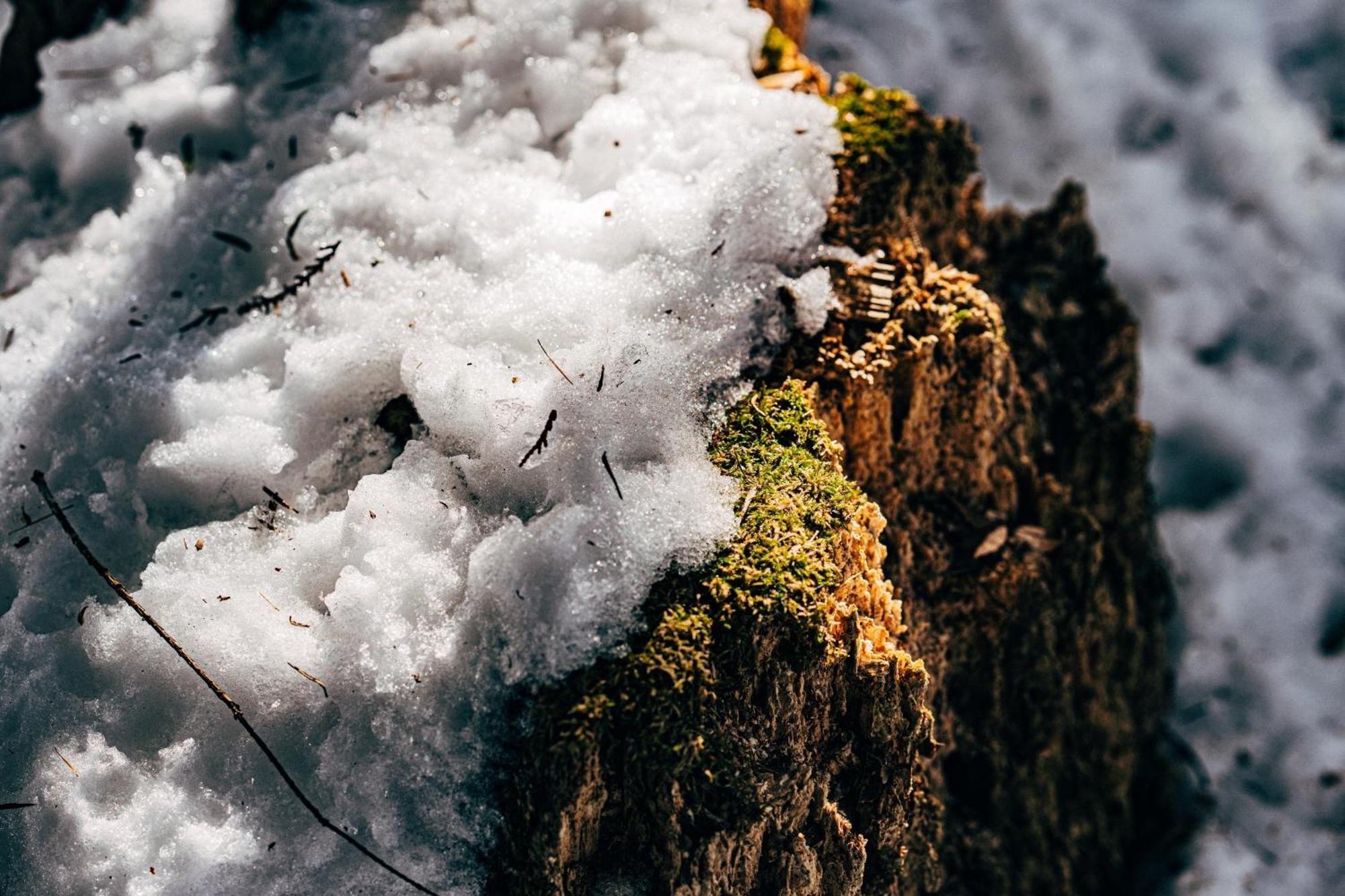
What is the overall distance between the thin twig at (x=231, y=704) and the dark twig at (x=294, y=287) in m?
0.78

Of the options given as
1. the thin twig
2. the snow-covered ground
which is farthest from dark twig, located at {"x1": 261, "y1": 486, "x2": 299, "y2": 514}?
the snow-covered ground

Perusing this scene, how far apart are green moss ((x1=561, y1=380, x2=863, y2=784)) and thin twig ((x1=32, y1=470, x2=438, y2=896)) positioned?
0.57 m

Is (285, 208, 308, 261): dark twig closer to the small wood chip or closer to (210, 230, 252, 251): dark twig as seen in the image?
(210, 230, 252, 251): dark twig

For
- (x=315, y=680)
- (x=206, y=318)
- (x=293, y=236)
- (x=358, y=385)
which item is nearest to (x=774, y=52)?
(x=293, y=236)

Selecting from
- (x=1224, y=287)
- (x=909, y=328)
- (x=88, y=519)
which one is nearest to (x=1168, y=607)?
(x=1224, y=287)

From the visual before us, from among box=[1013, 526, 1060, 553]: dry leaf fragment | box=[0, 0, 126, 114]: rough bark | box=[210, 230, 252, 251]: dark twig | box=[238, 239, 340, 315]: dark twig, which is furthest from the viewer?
box=[0, 0, 126, 114]: rough bark

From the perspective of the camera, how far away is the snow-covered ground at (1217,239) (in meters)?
5.25

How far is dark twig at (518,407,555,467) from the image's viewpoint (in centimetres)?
252

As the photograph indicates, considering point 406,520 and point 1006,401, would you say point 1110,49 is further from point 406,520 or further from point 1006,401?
point 406,520

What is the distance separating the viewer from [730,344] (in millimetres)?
2758

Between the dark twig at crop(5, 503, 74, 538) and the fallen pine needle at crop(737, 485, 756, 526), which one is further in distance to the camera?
the dark twig at crop(5, 503, 74, 538)

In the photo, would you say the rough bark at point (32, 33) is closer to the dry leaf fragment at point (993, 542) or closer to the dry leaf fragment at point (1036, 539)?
the dry leaf fragment at point (993, 542)

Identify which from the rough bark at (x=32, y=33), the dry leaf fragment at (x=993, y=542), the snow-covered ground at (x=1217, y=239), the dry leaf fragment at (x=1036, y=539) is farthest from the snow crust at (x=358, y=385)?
the snow-covered ground at (x=1217, y=239)

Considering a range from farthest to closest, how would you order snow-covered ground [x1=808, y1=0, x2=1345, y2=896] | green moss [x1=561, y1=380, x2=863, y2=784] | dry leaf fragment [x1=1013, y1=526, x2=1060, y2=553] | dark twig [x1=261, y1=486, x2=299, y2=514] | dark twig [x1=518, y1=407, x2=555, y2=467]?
snow-covered ground [x1=808, y1=0, x2=1345, y2=896] < dry leaf fragment [x1=1013, y1=526, x2=1060, y2=553] < dark twig [x1=261, y1=486, x2=299, y2=514] < dark twig [x1=518, y1=407, x2=555, y2=467] < green moss [x1=561, y1=380, x2=863, y2=784]
